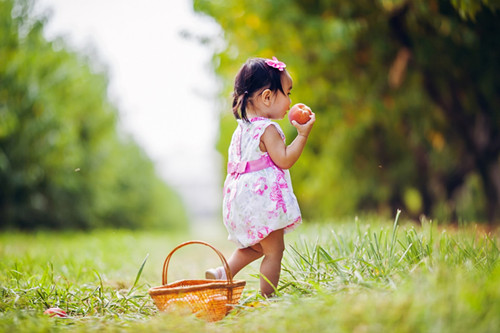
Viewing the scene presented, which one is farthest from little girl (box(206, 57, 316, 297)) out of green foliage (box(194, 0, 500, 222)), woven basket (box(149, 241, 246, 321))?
green foliage (box(194, 0, 500, 222))

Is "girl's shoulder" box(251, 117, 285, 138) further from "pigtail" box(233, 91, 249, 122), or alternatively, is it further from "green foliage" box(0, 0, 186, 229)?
"green foliage" box(0, 0, 186, 229)

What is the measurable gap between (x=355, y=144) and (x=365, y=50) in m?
3.31

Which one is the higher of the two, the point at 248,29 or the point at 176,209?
the point at 248,29

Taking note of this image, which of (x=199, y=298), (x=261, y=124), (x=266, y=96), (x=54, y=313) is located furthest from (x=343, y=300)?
(x=54, y=313)

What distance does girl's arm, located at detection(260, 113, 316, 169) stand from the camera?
283 centimetres

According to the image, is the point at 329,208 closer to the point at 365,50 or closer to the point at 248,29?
the point at 365,50

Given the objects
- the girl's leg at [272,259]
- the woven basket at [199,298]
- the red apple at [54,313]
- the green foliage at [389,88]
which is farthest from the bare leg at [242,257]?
the green foliage at [389,88]

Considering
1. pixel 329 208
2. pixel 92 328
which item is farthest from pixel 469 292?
pixel 329 208

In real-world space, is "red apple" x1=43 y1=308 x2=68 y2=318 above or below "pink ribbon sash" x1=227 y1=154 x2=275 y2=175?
below

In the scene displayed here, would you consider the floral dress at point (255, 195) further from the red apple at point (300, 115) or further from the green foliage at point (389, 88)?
the green foliage at point (389, 88)

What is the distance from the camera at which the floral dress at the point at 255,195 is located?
276 centimetres

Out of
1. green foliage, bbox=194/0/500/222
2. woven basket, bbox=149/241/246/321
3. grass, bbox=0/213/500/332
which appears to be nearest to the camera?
grass, bbox=0/213/500/332

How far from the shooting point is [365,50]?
826 cm

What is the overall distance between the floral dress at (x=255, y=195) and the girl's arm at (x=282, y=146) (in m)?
0.04
